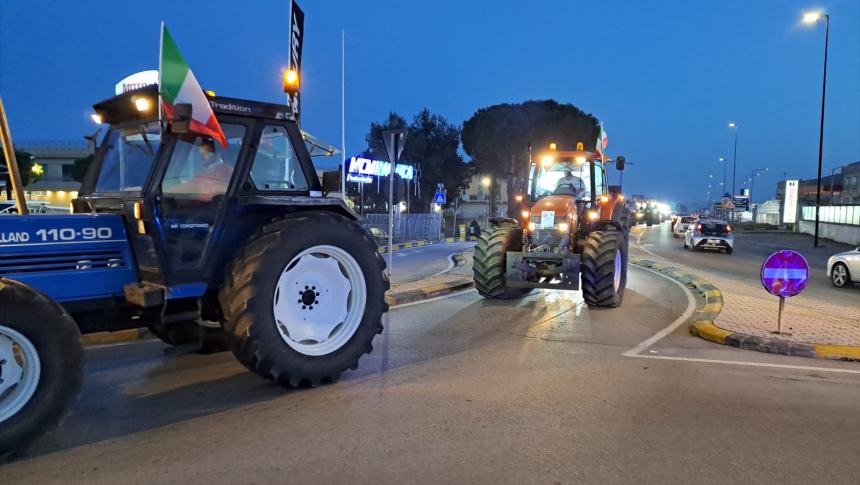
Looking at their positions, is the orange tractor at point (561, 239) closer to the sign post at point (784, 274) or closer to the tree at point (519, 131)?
the sign post at point (784, 274)

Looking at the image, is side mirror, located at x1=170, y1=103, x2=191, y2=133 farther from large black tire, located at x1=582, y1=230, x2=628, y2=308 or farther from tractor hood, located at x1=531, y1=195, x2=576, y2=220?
large black tire, located at x1=582, y1=230, x2=628, y2=308

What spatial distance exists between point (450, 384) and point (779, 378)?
11.3 feet

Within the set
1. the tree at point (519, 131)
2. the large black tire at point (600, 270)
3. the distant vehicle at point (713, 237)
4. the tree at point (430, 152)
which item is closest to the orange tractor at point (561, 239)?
the large black tire at point (600, 270)

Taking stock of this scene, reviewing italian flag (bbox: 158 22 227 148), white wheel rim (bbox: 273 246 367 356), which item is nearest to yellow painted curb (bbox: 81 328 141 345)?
Result: white wheel rim (bbox: 273 246 367 356)

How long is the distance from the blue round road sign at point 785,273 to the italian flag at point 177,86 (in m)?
7.28

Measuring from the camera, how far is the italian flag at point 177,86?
4.56m

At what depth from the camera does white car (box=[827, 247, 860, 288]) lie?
14.2m

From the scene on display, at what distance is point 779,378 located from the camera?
6.14 meters

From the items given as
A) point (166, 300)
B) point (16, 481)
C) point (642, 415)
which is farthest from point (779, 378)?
point (16, 481)

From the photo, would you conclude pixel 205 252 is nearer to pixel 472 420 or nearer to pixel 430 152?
pixel 472 420

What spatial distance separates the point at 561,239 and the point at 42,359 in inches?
324

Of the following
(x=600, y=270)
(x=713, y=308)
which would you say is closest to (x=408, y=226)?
(x=600, y=270)

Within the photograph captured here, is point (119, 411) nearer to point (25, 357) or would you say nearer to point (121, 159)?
point (25, 357)

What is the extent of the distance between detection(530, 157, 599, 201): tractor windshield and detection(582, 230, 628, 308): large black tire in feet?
4.83
